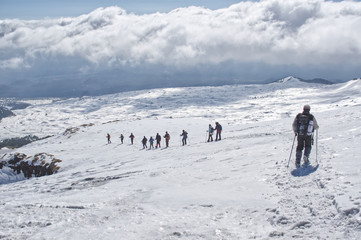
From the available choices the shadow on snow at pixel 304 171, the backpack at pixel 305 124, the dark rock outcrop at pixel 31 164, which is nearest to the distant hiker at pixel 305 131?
the backpack at pixel 305 124

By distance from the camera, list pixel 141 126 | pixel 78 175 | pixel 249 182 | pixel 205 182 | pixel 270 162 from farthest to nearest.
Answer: pixel 141 126 → pixel 78 175 → pixel 270 162 → pixel 205 182 → pixel 249 182

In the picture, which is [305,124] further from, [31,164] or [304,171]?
[31,164]

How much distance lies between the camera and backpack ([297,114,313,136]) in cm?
1417

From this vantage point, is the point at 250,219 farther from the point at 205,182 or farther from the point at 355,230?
the point at 205,182

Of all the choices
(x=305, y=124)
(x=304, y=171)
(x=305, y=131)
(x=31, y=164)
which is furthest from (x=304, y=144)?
(x=31, y=164)

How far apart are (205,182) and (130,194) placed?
12.1 ft

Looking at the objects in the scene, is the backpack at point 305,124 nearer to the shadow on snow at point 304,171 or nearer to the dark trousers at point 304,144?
the dark trousers at point 304,144

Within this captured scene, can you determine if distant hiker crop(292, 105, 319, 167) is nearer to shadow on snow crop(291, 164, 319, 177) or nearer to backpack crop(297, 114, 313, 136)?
backpack crop(297, 114, 313, 136)

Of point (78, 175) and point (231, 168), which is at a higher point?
point (231, 168)

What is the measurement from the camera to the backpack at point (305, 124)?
46.5ft

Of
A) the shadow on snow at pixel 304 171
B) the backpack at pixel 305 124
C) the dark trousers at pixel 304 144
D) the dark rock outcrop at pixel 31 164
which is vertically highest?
the backpack at pixel 305 124

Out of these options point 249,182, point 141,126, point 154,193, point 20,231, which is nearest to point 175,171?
point 154,193

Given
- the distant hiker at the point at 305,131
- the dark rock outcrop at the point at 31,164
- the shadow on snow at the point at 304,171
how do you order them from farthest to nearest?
1. the dark rock outcrop at the point at 31,164
2. the distant hiker at the point at 305,131
3. the shadow on snow at the point at 304,171

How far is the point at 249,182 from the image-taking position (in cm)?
1363
